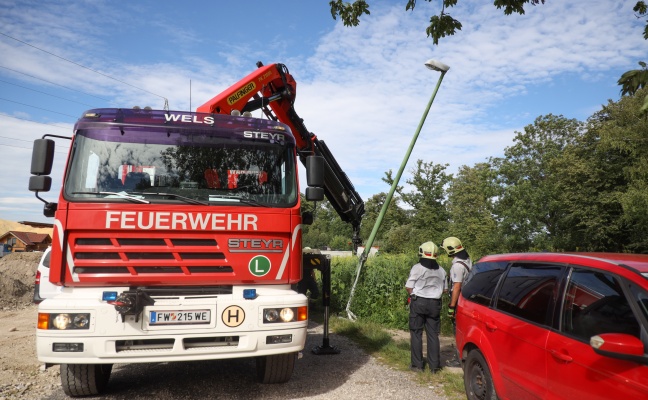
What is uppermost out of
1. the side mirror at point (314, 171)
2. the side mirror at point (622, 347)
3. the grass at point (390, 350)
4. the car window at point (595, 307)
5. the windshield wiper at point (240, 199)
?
the side mirror at point (314, 171)

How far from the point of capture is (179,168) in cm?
516

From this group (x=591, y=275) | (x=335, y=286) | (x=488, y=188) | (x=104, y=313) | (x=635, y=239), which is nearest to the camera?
(x=591, y=275)

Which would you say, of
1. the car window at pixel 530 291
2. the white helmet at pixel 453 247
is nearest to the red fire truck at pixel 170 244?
the car window at pixel 530 291

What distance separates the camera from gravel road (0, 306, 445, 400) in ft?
17.8

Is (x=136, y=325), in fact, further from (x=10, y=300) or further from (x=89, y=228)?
(x=10, y=300)

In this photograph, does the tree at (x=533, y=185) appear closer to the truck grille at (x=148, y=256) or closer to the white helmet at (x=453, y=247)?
the white helmet at (x=453, y=247)

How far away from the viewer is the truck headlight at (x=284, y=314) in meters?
4.92

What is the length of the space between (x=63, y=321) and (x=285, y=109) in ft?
18.9

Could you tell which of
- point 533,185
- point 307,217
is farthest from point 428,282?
point 533,185

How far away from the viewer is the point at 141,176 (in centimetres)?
504

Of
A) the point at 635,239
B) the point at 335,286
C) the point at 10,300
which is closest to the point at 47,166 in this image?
the point at 335,286

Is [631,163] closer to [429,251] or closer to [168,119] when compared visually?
[429,251]

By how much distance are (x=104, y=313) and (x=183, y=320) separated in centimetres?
71

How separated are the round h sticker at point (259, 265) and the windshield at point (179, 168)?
583 mm
